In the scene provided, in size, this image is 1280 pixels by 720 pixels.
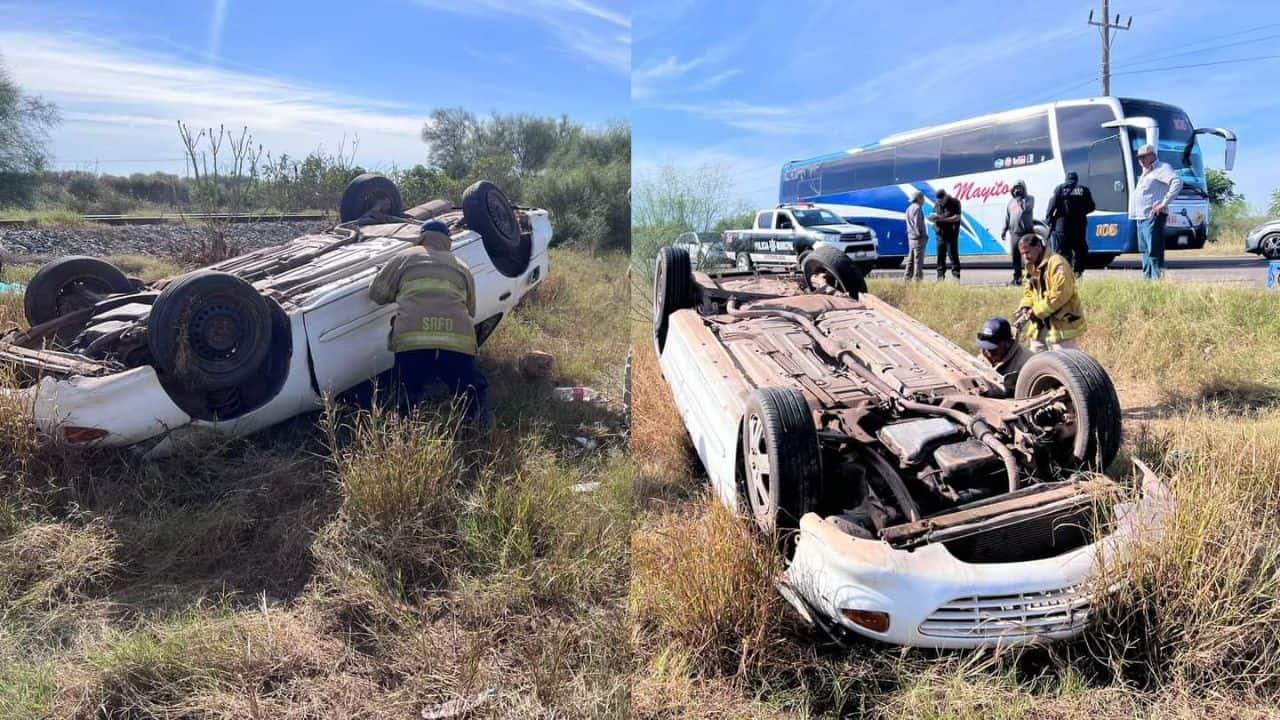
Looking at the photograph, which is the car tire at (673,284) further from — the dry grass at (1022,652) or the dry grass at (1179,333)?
the dry grass at (1179,333)

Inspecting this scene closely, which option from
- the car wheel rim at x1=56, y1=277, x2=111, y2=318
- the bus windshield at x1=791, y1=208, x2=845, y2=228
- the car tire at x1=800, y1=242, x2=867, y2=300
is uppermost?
the bus windshield at x1=791, y1=208, x2=845, y2=228

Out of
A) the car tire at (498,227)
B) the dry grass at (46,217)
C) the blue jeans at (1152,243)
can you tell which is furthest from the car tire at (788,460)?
the dry grass at (46,217)

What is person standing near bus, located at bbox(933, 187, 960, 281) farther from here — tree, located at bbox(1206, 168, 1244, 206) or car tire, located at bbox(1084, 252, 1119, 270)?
tree, located at bbox(1206, 168, 1244, 206)

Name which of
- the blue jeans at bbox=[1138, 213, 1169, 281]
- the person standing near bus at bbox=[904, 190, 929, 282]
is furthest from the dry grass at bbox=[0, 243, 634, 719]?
the person standing near bus at bbox=[904, 190, 929, 282]

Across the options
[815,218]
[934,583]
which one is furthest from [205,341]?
[815,218]

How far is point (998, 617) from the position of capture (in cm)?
251

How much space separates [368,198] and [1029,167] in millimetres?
12211

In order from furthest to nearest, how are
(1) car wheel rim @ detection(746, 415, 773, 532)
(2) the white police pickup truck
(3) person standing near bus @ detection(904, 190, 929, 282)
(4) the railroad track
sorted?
(2) the white police pickup truck
(3) person standing near bus @ detection(904, 190, 929, 282)
(4) the railroad track
(1) car wheel rim @ detection(746, 415, 773, 532)

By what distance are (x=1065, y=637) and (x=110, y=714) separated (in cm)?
314

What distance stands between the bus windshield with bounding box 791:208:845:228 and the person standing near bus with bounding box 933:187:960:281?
3.13 meters

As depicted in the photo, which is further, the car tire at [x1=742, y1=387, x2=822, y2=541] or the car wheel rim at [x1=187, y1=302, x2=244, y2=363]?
the car wheel rim at [x1=187, y1=302, x2=244, y2=363]

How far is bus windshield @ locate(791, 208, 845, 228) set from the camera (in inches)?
608

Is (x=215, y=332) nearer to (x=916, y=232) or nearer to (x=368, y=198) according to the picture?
(x=368, y=198)

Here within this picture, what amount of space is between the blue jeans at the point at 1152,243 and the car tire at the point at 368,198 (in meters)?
8.29
